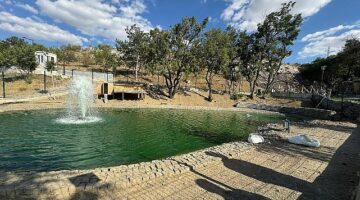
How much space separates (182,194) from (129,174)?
1.92 m

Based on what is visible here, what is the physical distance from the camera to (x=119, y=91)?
37000 mm

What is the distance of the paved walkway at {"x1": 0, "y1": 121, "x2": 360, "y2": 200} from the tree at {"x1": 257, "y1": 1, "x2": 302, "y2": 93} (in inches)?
1447

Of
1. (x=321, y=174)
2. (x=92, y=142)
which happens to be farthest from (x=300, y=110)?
(x=92, y=142)

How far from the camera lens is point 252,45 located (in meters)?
46.2

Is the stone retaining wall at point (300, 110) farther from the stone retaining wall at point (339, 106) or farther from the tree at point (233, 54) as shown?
the tree at point (233, 54)

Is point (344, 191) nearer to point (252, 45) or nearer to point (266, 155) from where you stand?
point (266, 155)

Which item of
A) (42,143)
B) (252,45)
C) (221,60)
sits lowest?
(42,143)

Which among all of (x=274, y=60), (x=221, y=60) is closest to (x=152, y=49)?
(x=221, y=60)

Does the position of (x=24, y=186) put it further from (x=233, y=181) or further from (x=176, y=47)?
(x=176, y=47)

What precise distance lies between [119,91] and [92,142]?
77.5 ft

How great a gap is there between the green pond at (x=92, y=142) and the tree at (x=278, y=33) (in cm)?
2985

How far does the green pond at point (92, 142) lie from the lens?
10.9m

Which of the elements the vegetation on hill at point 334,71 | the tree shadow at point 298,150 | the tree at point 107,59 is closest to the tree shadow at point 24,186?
the tree shadow at point 298,150

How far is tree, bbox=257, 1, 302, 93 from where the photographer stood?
43844 millimetres
